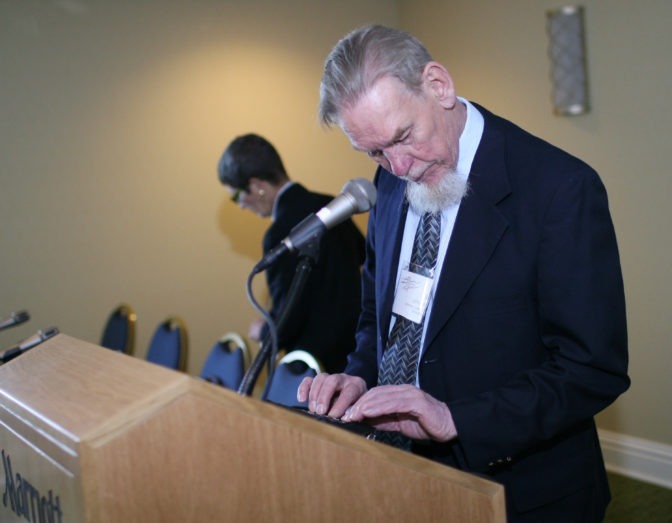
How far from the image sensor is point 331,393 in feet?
4.63

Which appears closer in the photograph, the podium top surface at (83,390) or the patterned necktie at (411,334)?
the podium top surface at (83,390)

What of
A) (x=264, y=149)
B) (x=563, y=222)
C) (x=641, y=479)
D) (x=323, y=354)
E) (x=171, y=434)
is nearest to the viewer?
(x=171, y=434)

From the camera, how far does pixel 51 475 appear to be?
0.87 meters

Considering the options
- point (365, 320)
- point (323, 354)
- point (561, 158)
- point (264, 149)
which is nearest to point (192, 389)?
point (561, 158)

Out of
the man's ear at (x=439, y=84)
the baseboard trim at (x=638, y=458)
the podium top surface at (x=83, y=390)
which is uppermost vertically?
the man's ear at (x=439, y=84)

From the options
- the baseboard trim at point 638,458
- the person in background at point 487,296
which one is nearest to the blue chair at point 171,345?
the person in background at point 487,296

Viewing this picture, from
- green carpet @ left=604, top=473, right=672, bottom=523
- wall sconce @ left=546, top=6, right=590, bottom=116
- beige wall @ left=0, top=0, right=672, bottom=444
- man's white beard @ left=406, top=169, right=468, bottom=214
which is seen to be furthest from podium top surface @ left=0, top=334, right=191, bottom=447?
wall sconce @ left=546, top=6, right=590, bottom=116

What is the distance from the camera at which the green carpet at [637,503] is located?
351 cm

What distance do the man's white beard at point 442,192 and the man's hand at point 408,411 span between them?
16.9 inches

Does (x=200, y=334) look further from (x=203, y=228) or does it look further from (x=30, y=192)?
(x=30, y=192)

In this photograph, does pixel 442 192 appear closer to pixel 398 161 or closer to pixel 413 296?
pixel 398 161

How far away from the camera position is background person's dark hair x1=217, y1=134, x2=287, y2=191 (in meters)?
3.36

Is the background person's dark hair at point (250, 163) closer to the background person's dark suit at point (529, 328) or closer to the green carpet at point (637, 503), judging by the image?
the background person's dark suit at point (529, 328)

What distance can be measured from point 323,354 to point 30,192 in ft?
8.24
